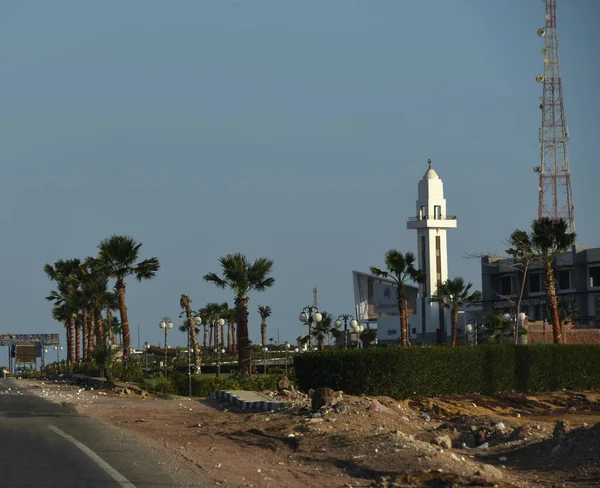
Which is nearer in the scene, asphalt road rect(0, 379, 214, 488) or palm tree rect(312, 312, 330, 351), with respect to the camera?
asphalt road rect(0, 379, 214, 488)

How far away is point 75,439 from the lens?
17859mm

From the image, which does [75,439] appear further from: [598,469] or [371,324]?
[371,324]

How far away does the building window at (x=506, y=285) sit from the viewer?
104875 mm

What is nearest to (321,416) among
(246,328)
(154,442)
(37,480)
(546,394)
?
(154,442)

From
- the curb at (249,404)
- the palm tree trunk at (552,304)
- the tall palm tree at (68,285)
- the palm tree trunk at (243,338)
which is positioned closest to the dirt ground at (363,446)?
the curb at (249,404)

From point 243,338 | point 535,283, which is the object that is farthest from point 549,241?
point 535,283

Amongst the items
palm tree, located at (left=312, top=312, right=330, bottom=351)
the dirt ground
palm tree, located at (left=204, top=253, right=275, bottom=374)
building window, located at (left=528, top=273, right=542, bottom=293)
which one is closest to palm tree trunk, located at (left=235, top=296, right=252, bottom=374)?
palm tree, located at (left=204, top=253, right=275, bottom=374)

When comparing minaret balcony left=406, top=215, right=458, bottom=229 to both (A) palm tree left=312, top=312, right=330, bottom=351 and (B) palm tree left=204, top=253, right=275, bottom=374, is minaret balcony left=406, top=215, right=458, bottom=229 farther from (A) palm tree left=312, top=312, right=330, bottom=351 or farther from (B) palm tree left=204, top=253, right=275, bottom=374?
(B) palm tree left=204, top=253, right=275, bottom=374

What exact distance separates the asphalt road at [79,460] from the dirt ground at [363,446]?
0.58 metres

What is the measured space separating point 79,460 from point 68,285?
71.2m

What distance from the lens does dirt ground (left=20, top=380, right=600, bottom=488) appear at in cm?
1375

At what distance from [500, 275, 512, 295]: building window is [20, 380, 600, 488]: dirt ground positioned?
8103 centimetres

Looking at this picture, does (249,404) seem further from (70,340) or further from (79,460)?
(70,340)

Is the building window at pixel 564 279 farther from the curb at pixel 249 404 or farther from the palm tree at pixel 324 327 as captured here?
the curb at pixel 249 404
